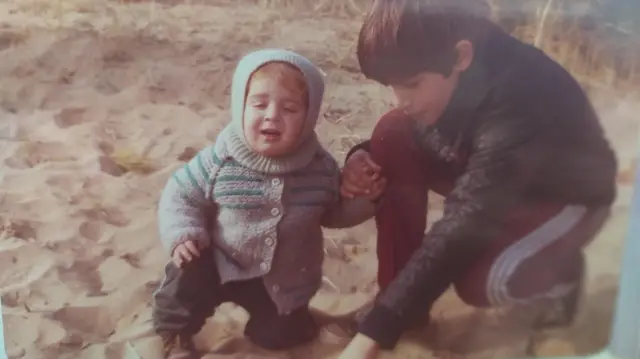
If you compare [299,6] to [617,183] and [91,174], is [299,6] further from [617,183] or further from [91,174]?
[617,183]

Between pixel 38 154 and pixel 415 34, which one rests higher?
pixel 415 34

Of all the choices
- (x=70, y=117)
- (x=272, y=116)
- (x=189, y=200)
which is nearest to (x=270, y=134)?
(x=272, y=116)

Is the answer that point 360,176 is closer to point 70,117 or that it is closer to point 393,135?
point 393,135

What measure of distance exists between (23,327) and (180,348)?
8.2 inches

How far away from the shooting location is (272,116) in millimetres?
971

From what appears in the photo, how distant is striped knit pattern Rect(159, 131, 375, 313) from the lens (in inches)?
39.5

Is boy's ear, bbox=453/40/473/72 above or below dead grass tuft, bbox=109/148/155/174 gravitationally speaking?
above

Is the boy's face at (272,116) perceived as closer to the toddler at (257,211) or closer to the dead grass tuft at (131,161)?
the toddler at (257,211)

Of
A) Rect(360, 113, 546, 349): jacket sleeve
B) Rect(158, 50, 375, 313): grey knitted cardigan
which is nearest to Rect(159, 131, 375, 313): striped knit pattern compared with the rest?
Rect(158, 50, 375, 313): grey knitted cardigan

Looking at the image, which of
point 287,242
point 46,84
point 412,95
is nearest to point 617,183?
point 412,95

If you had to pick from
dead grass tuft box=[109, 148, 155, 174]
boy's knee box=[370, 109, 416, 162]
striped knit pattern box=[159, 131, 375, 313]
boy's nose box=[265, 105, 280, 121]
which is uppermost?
boy's nose box=[265, 105, 280, 121]

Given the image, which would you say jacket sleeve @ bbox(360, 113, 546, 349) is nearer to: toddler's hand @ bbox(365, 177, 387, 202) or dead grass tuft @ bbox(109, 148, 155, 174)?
toddler's hand @ bbox(365, 177, 387, 202)

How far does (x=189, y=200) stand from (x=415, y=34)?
36 cm

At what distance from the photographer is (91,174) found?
3.28 feet
